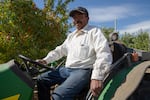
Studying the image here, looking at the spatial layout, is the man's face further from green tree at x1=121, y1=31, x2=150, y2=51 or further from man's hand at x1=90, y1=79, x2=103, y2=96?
green tree at x1=121, y1=31, x2=150, y2=51

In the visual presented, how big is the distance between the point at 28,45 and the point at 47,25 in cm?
111

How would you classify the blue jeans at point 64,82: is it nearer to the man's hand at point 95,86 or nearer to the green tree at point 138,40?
the man's hand at point 95,86

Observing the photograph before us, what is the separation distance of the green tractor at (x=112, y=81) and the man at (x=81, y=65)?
0.15m

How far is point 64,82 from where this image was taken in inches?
165

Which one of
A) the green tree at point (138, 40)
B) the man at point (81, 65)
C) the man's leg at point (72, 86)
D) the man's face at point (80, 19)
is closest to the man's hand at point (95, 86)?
the man at point (81, 65)

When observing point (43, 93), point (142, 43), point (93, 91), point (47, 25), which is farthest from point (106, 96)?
point (142, 43)

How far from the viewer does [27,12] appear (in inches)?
451

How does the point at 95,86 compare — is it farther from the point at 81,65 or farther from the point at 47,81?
the point at 47,81

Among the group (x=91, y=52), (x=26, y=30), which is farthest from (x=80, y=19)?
(x=26, y=30)

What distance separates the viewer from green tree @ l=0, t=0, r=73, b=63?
10.6 meters

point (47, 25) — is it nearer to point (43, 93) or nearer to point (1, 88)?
point (43, 93)

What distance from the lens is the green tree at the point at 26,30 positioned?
416 inches

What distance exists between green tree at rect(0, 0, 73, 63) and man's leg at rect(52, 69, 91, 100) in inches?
254

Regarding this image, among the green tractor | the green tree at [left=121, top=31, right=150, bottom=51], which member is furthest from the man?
the green tree at [left=121, top=31, right=150, bottom=51]
